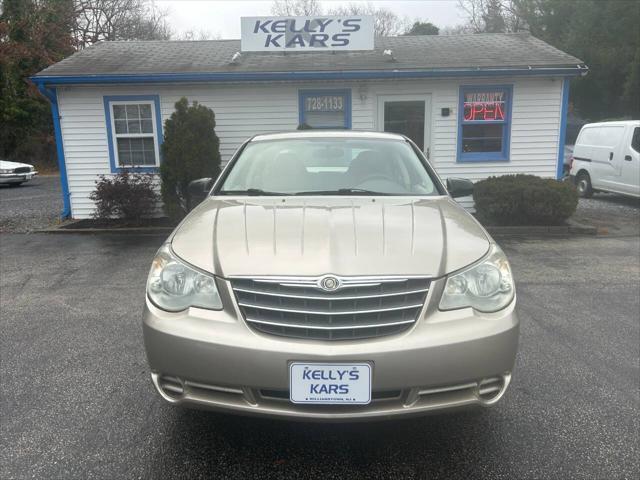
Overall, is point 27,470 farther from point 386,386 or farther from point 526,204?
point 526,204

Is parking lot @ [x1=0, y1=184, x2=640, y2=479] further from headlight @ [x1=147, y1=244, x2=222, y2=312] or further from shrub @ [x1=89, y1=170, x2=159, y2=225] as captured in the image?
shrub @ [x1=89, y1=170, x2=159, y2=225]

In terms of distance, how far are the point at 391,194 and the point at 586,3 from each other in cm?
2933

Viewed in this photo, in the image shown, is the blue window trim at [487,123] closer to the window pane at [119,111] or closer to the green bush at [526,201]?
the green bush at [526,201]

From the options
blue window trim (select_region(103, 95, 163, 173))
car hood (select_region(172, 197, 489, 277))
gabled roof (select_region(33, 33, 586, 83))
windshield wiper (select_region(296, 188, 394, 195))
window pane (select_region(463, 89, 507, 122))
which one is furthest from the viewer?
window pane (select_region(463, 89, 507, 122))

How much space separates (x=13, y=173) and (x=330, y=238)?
18278 mm

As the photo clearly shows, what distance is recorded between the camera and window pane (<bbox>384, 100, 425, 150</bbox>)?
32.5 ft

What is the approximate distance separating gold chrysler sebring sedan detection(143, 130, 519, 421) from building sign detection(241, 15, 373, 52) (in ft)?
28.0

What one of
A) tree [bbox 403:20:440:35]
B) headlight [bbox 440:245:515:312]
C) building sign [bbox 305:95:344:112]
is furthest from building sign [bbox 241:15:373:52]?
tree [bbox 403:20:440:35]

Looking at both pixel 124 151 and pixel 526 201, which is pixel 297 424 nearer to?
pixel 526 201

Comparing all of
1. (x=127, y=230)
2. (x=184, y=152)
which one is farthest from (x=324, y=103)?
(x=127, y=230)

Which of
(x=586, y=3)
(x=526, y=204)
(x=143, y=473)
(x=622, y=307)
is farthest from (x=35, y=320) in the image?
(x=586, y=3)

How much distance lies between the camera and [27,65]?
82.1ft

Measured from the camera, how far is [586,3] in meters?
26.6

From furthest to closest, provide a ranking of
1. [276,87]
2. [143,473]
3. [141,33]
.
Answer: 1. [141,33]
2. [276,87]
3. [143,473]
